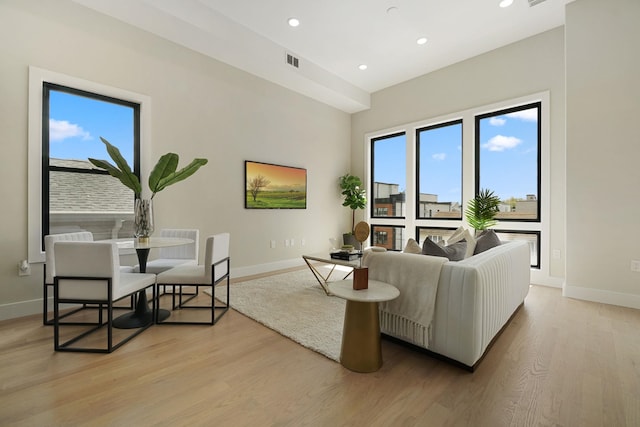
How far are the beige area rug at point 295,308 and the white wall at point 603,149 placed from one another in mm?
3155

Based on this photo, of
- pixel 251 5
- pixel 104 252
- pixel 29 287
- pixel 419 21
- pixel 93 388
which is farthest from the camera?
pixel 419 21

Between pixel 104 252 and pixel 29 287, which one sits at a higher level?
pixel 104 252

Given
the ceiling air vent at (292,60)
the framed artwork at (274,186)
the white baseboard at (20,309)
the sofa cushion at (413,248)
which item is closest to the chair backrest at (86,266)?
the white baseboard at (20,309)

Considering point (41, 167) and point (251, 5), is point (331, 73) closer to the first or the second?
point (251, 5)

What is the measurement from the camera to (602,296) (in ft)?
11.6

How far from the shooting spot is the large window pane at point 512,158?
14.8 feet

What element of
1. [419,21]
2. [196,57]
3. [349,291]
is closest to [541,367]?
[349,291]

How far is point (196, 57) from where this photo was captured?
428 centimetres

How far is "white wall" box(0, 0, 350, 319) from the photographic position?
116 inches

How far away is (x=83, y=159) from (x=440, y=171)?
18.3 ft

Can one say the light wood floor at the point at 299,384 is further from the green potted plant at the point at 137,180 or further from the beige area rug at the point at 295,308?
the green potted plant at the point at 137,180

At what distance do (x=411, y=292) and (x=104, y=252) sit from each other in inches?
93.2

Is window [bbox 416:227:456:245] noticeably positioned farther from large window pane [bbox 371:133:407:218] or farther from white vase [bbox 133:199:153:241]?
white vase [bbox 133:199:153:241]

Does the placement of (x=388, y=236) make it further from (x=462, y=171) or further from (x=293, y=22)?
(x=293, y=22)
